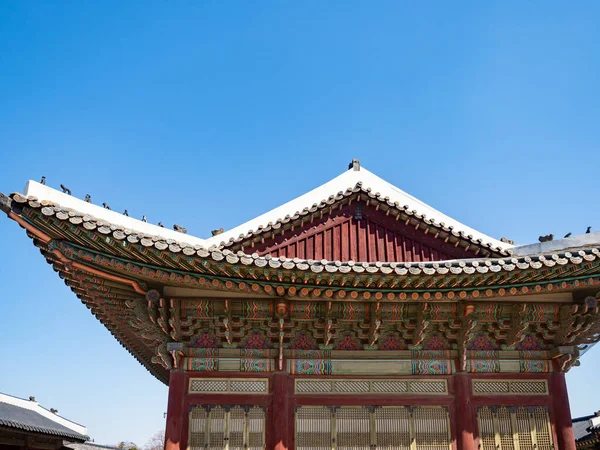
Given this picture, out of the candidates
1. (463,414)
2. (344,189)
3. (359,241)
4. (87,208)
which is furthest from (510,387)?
(87,208)

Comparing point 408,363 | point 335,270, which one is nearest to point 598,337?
point 408,363

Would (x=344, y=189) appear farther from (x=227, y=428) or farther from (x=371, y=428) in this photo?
(x=227, y=428)

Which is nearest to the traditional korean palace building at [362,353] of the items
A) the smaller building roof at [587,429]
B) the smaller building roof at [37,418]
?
the smaller building roof at [37,418]

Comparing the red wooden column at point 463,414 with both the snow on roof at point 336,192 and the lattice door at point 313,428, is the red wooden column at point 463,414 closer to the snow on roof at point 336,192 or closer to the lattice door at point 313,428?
the lattice door at point 313,428

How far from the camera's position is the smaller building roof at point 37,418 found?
73.1 feet

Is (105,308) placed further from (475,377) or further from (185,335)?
(475,377)

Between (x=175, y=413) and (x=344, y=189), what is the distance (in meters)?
8.22

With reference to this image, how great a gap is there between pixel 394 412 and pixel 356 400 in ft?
2.49

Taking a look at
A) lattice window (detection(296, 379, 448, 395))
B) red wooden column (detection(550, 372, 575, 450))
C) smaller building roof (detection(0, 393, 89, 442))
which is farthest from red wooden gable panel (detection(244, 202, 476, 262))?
smaller building roof (detection(0, 393, 89, 442))

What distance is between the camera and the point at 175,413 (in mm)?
10539

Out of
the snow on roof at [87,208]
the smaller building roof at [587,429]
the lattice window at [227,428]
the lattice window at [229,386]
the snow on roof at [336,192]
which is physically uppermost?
the snow on roof at [336,192]

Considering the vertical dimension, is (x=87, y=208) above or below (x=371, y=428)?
above

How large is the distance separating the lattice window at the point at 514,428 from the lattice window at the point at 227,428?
4201 mm

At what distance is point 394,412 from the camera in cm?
1091
